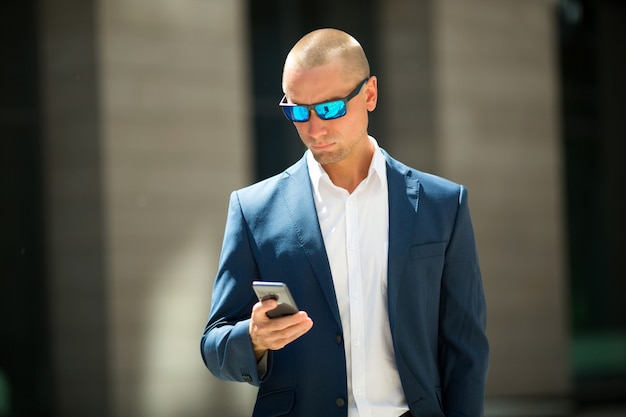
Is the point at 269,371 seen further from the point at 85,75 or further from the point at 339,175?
the point at 85,75

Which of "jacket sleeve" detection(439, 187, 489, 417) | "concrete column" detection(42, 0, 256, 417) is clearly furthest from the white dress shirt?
"concrete column" detection(42, 0, 256, 417)

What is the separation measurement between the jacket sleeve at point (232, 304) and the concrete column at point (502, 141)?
843 cm

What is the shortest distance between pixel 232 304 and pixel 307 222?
320 millimetres

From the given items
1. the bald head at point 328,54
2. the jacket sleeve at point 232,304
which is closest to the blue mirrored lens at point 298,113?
the bald head at point 328,54

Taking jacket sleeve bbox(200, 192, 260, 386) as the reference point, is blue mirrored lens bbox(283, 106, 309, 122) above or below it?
above

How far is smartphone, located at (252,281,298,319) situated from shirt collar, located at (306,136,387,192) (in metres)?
0.56

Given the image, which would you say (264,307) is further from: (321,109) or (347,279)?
(321,109)

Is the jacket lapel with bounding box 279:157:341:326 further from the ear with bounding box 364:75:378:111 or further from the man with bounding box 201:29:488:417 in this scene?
the ear with bounding box 364:75:378:111

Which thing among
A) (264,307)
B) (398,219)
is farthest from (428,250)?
(264,307)

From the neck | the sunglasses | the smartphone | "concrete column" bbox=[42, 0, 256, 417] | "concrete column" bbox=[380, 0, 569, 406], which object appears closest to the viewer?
the smartphone

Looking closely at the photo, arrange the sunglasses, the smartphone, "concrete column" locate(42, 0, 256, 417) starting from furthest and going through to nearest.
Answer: "concrete column" locate(42, 0, 256, 417)
the sunglasses
the smartphone

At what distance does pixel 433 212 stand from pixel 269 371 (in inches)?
26.3

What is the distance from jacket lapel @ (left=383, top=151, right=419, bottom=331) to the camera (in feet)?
9.33

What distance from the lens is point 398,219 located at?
9.61 feet
